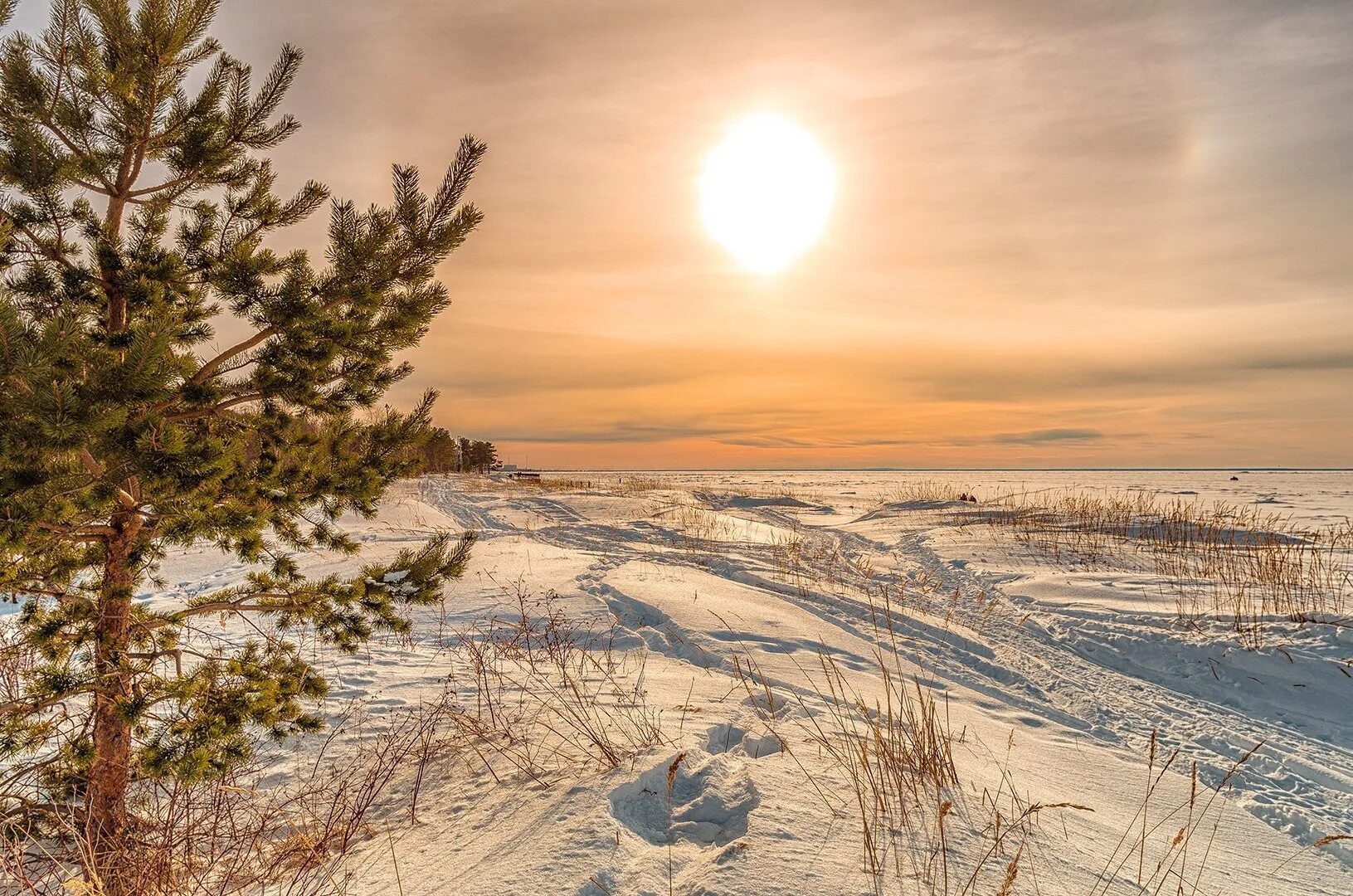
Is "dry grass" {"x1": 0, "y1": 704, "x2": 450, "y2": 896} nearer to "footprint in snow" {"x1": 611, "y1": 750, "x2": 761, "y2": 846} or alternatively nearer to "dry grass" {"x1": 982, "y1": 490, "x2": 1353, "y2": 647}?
"footprint in snow" {"x1": 611, "y1": 750, "x2": 761, "y2": 846}

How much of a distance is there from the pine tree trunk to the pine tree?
0.03 feet

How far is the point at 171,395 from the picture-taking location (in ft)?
6.61

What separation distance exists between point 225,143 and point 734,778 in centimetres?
358

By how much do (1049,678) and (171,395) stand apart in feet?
21.9

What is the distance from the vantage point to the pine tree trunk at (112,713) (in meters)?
2.44

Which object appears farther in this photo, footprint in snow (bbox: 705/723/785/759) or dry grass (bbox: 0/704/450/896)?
footprint in snow (bbox: 705/723/785/759)

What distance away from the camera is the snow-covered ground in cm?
245

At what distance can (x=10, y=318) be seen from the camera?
1694mm

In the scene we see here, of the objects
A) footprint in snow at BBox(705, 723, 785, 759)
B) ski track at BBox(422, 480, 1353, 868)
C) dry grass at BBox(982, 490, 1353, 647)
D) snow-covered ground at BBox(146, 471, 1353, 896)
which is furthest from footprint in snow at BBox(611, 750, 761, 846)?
dry grass at BBox(982, 490, 1353, 647)

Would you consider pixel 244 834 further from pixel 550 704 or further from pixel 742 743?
pixel 742 743

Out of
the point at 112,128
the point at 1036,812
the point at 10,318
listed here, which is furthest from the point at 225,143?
the point at 1036,812

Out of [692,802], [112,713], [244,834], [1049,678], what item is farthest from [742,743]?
[1049,678]

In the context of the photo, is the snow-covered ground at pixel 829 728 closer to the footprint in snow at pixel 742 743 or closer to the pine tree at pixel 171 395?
the footprint in snow at pixel 742 743

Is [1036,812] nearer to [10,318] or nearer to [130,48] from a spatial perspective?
[10,318]
